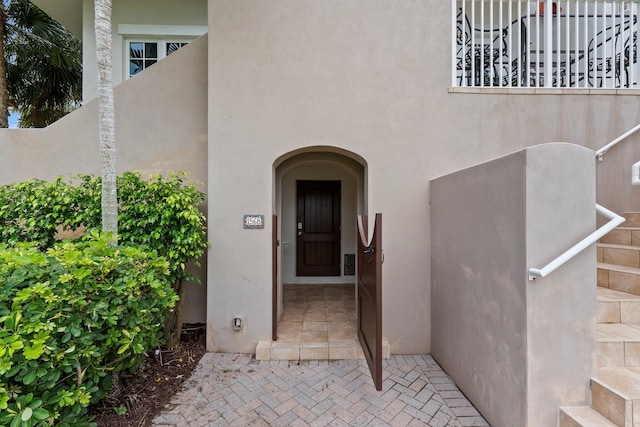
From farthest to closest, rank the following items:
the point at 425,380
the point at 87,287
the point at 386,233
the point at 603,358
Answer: the point at 386,233 < the point at 425,380 < the point at 603,358 < the point at 87,287

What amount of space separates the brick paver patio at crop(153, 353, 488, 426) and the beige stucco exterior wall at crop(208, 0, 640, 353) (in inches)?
49.1

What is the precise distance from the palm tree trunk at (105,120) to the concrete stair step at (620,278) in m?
5.49

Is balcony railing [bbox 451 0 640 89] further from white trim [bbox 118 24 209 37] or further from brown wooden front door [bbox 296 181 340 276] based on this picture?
white trim [bbox 118 24 209 37]

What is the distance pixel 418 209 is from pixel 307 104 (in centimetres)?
213

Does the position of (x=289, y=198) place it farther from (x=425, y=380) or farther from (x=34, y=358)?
(x=34, y=358)

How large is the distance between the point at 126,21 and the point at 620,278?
8912 mm

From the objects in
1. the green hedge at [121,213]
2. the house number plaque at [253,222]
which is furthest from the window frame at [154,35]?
the house number plaque at [253,222]

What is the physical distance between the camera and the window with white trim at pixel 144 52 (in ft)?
18.7

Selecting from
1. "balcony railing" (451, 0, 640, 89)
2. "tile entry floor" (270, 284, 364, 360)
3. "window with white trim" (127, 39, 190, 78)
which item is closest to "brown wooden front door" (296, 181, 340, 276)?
"tile entry floor" (270, 284, 364, 360)

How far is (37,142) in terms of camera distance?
4137mm

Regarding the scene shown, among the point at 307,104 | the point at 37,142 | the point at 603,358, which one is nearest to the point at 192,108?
the point at 307,104

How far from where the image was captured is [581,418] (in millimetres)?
1996

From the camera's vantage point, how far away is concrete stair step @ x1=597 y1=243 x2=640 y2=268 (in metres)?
3.13

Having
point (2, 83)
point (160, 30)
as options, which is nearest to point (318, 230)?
point (160, 30)
